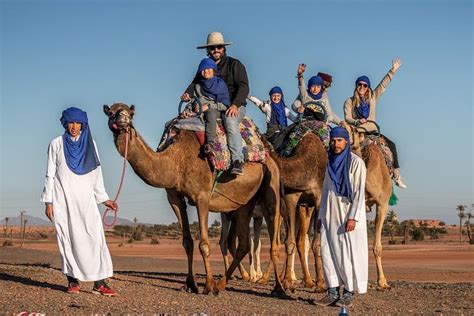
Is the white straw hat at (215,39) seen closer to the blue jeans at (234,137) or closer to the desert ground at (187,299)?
the blue jeans at (234,137)

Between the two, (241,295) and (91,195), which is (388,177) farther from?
(91,195)

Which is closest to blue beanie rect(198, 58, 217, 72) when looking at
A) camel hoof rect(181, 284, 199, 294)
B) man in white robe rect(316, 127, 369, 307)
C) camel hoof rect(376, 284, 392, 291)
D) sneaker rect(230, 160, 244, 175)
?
sneaker rect(230, 160, 244, 175)

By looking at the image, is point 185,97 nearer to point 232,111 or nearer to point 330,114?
point 232,111

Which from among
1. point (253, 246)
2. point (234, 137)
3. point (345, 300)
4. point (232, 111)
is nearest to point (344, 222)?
point (345, 300)

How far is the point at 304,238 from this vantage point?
15891 mm

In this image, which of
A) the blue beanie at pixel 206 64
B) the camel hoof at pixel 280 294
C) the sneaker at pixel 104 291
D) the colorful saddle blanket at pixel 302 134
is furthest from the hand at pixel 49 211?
the colorful saddle blanket at pixel 302 134

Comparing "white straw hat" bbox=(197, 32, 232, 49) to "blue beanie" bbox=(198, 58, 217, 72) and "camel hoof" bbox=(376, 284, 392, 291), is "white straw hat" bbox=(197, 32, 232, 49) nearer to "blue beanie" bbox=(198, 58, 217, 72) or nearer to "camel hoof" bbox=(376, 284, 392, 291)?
"blue beanie" bbox=(198, 58, 217, 72)

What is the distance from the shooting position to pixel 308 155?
15234mm

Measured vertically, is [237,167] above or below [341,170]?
above

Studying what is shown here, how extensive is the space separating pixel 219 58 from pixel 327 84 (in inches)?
133

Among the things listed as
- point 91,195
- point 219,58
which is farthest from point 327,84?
point 91,195

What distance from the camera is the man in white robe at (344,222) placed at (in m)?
12.3

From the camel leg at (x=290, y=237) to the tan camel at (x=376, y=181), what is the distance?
5.44ft

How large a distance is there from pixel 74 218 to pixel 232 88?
11.7 feet
